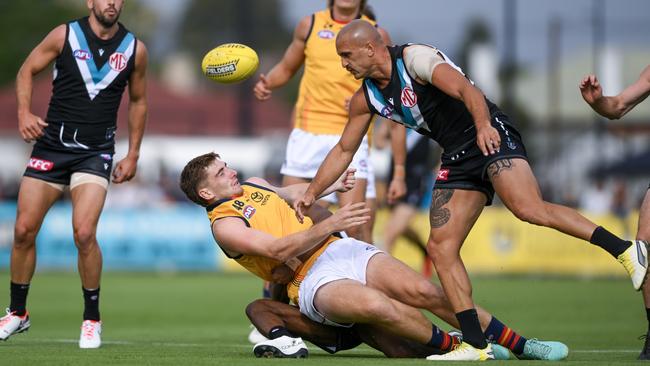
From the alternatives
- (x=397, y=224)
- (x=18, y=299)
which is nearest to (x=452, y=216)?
(x=18, y=299)

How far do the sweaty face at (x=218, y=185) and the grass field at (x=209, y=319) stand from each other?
1.17 m

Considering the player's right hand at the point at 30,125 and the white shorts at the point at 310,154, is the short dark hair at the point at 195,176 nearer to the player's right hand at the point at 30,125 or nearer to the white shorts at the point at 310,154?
the player's right hand at the point at 30,125

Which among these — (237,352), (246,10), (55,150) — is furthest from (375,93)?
(246,10)

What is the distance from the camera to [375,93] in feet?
25.7

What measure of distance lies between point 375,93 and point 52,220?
50.4 feet

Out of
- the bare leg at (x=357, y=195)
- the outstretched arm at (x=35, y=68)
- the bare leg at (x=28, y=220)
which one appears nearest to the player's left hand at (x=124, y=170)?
the bare leg at (x=28, y=220)

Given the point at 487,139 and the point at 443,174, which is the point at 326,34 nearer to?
the point at 443,174

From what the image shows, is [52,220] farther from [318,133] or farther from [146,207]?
[318,133]

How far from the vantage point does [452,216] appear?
299 inches

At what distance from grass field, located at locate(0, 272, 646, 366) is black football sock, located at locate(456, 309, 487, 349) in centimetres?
39

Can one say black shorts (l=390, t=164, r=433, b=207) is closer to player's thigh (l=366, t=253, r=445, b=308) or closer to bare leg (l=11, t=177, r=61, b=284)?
bare leg (l=11, t=177, r=61, b=284)

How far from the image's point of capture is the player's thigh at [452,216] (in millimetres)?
7559

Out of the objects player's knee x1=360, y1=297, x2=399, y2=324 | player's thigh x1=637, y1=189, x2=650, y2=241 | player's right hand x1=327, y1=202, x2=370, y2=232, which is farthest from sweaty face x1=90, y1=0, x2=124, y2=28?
player's thigh x1=637, y1=189, x2=650, y2=241

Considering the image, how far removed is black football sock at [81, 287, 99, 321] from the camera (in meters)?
8.78
